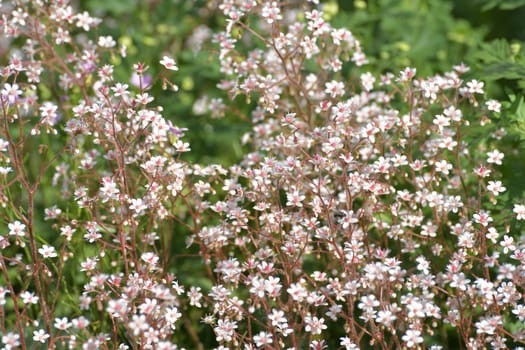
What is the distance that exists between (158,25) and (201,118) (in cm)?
91

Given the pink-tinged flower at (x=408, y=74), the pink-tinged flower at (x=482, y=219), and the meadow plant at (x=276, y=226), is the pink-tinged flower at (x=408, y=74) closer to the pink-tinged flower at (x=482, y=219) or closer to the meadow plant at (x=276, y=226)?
the meadow plant at (x=276, y=226)

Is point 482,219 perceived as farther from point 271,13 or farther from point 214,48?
point 214,48

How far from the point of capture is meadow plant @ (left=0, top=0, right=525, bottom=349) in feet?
8.55

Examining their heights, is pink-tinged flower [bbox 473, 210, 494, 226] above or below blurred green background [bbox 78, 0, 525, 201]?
below

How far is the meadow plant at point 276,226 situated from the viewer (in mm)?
2607

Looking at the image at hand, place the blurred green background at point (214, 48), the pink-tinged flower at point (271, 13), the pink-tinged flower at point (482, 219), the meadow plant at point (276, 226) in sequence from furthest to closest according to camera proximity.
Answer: the blurred green background at point (214, 48) < the pink-tinged flower at point (271, 13) < the pink-tinged flower at point (482, 219) < the meadow plant at point (276, 226)

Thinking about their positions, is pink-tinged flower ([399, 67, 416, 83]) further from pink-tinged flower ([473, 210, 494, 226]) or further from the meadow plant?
pink-tinged flower ([473, 210, 494, 226])

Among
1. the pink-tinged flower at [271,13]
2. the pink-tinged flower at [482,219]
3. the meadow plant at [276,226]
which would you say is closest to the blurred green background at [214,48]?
the meadow plant at [276,226]

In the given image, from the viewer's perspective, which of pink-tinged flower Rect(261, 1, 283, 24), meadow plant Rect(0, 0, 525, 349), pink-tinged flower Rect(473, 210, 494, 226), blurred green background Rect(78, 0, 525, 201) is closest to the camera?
meadow plant Rect(0, 0, 525, 349)

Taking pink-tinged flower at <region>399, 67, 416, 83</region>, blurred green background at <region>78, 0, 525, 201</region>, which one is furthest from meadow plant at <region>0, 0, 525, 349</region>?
blurred green background at <region>78, 0, 525, 201</region>

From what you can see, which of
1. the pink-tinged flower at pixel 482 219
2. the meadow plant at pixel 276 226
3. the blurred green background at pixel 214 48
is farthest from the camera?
the blurred green background at pixel 214 48

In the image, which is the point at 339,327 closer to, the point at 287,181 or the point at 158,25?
the point at 287,181

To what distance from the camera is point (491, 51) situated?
140 inches

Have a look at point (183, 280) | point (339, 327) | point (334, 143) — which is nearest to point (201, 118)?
point (183, 280)
